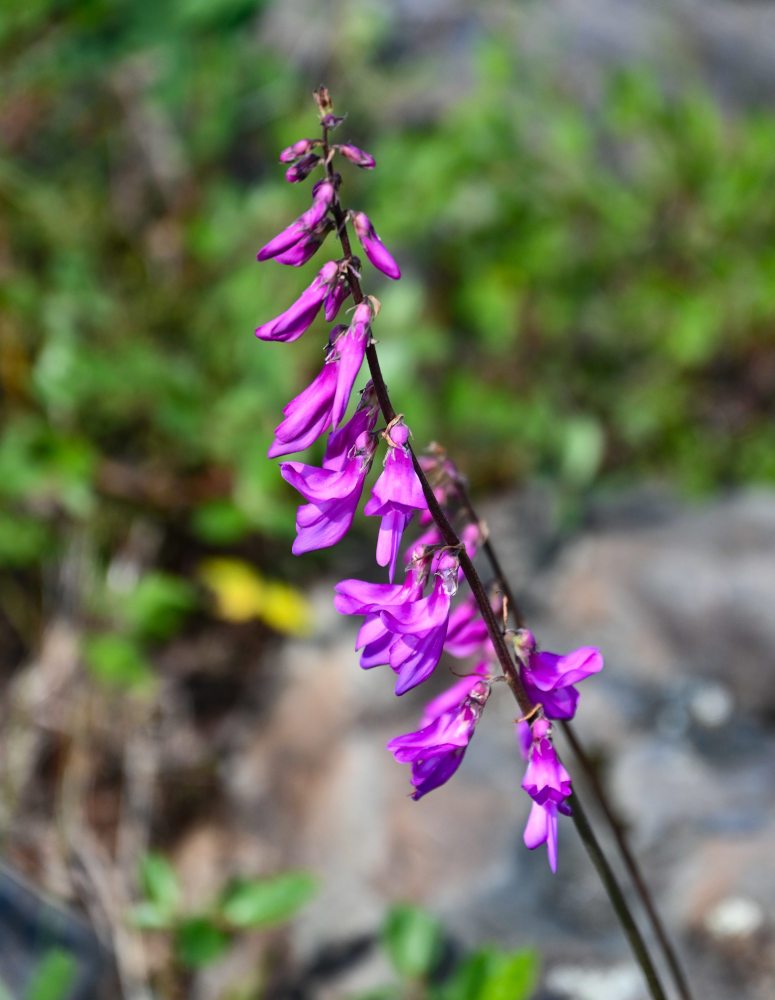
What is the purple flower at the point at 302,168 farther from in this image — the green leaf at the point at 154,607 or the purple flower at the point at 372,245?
the green leaf at the point at 154,607

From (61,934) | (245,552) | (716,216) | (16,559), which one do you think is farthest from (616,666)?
(716,216)

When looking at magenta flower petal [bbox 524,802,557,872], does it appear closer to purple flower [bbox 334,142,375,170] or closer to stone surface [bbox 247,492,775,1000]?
purple flower [bbox 334,142,375,170]

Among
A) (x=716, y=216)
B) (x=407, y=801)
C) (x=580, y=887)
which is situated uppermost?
(x=716, y=216)

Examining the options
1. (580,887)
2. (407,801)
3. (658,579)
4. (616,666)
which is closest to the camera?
(580,887)

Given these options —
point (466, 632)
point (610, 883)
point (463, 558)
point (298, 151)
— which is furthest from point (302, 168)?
point (610, 883)

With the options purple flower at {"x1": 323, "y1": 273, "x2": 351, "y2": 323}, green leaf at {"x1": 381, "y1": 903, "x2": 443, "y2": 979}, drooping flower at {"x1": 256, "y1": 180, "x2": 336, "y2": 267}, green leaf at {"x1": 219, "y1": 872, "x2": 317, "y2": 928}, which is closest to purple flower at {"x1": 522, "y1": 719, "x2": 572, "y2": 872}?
purple flower at {"x1": 323, "y1": 273, "x2": 351, "y2": 323}

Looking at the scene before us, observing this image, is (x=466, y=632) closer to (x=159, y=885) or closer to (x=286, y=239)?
(x=286, y=239)

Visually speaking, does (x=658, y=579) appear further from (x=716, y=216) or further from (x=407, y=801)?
(x=716, y=216)
